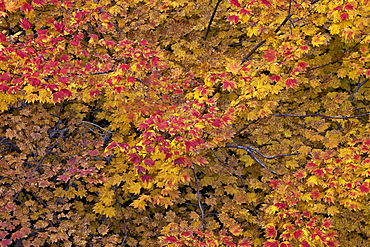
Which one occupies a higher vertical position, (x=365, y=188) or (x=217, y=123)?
(x=217, y=123)

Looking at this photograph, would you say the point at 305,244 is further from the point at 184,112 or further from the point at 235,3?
the point at 235,3

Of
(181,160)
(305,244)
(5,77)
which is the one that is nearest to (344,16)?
(181,160)

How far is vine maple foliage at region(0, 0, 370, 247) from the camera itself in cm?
486

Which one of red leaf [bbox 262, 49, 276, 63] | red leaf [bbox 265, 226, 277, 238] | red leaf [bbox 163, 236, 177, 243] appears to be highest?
red leaf [bbox 262, 49, 276, 63]

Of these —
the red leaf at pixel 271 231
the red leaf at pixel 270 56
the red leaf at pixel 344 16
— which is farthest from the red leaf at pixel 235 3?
the red leaf at pixel 271 231

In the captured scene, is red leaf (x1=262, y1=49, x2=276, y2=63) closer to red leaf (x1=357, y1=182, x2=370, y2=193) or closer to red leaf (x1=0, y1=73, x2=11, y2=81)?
red leaf (x1=357, y1=182, x2=370, y2=193)

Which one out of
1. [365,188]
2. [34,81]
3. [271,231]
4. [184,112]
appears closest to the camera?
[34,81]

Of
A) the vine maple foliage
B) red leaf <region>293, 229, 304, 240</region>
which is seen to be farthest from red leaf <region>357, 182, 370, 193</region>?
red leaf <region>293, 229, 304, 240</region>

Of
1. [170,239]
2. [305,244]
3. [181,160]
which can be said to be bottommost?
[170,239]

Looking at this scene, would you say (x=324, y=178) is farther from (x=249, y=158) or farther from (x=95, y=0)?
(x=95, y=0)

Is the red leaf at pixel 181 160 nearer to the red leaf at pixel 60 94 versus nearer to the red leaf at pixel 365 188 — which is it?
the red leaf at pixel 60 94

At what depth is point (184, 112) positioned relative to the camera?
4.93 metres

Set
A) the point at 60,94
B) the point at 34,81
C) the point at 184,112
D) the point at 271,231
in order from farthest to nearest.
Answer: the point at 271,231 → the point at 184,112 → the point at 60,94 → the point at 34,81

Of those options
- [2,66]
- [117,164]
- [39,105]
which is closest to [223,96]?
[117,164]
